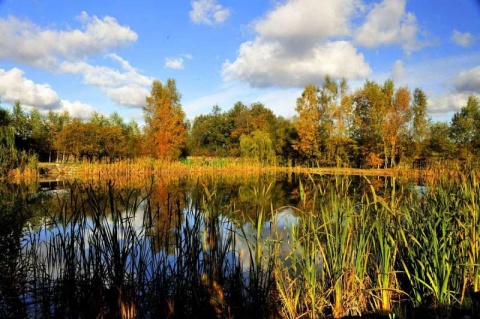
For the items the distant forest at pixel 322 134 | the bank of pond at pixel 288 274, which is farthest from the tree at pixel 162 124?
the bank of pond at pixel 288 274

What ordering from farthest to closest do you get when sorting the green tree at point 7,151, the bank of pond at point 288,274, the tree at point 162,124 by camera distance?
the tree at point 162,124 < the green tree at point 7,151 < the bank of pond at point 288,274

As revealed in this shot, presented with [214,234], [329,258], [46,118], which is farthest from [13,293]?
→ [46,118]

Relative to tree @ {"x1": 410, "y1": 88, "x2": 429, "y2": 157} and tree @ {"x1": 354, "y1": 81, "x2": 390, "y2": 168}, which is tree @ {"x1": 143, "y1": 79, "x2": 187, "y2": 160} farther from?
tree @ {"x1": 410, "y1": 88, "x2": 429, "y2": 157}

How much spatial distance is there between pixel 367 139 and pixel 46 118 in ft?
163

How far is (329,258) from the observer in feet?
10.3

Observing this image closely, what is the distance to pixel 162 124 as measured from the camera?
33.8m

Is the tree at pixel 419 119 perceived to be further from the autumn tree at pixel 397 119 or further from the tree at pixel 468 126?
the tree at pixel 468 126

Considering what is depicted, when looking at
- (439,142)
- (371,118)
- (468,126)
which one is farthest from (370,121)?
(468,126)

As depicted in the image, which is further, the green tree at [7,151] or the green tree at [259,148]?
the green tree at [259,148]

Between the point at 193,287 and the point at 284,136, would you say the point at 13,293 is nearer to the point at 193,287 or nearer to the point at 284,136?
the point at 193,287

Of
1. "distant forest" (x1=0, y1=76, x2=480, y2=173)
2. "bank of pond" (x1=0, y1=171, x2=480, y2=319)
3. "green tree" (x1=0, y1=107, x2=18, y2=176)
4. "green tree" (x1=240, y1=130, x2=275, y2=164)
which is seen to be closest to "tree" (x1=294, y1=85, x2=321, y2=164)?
"distant forest" (x1=0, y1=76, x2=480, y2=173)

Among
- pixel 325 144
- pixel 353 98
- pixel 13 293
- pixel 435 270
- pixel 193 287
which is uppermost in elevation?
pixel 353 98

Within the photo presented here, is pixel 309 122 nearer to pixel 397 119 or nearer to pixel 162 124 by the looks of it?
pixel 397 119

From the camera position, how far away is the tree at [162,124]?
1315 inches
